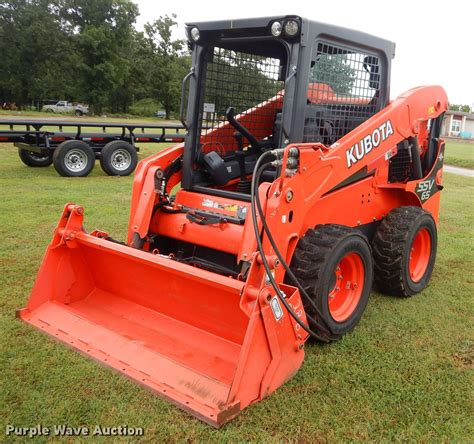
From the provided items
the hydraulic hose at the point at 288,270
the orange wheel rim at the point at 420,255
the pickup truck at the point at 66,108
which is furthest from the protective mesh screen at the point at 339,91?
the pickup truck at the point at 66,108

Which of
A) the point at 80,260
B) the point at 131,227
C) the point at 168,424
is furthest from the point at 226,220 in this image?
the point at 168,424

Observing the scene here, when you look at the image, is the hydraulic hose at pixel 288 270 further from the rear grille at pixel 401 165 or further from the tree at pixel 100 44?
the tree at pixel 100 44

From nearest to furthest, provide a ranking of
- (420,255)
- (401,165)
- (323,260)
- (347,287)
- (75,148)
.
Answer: (323,260)
(347,287)
(401,165)
(420,255)
(75,148)

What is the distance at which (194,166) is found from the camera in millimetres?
4160

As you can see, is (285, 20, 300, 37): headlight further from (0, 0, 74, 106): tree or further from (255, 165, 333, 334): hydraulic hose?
(0, 0, 74, 106): tree

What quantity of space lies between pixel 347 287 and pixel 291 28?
192 cm

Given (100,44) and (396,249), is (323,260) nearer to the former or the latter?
(396,249)

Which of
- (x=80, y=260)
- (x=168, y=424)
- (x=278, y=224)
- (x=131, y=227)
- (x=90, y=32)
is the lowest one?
(x=168, y=424)

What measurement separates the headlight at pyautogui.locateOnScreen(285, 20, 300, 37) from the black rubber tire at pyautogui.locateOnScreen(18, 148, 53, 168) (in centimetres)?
927

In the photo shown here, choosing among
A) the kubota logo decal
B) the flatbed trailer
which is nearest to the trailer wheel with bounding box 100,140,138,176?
the flatbed trailer

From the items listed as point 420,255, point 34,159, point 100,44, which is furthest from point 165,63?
point 420,255

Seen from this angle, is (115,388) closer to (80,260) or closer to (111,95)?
(80,260)

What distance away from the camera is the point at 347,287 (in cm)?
381

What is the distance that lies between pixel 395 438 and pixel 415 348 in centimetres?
109
